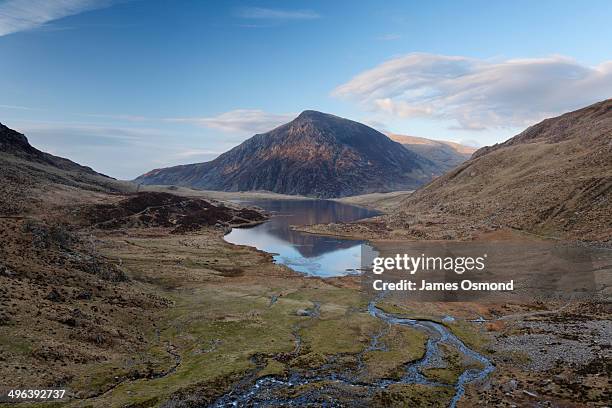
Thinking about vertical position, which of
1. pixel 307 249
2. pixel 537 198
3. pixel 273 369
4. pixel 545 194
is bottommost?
pixel 273 369

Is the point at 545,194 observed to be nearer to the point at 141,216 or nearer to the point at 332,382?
the point at 332,382

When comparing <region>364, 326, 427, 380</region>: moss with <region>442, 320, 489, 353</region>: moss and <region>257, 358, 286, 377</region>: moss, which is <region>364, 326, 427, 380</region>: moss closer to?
<region>442, 320, 489, 353</region>: moss

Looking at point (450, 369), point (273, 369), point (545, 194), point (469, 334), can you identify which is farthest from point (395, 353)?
point (545, 194)

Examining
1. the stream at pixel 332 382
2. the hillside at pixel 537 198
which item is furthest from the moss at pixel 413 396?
the hillside at pixel 537 198

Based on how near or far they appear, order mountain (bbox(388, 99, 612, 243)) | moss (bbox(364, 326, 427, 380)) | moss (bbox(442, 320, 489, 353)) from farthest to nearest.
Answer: mountain (bbox(388, 99, 612, 243))
moss (bbox(442, 320, 489, 353))
moss (bbox(364, 326, 427, 380))

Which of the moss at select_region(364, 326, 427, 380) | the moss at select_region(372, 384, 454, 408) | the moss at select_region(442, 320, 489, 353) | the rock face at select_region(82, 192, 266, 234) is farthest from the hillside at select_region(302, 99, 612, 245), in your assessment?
the moss at select_region(372, 384, 454, 408)

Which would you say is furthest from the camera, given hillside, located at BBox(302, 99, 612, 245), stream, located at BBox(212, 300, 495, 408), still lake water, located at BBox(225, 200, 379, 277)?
still lake water, located at BBox(225, 200, 379, 277)

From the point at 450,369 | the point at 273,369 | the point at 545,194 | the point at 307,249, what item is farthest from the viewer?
the point at 307,249

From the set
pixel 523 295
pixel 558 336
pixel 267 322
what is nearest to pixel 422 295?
pixel 523 295

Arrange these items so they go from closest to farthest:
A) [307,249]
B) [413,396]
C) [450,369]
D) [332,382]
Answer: [413,396], [332,382], [450,369], [307,249]
